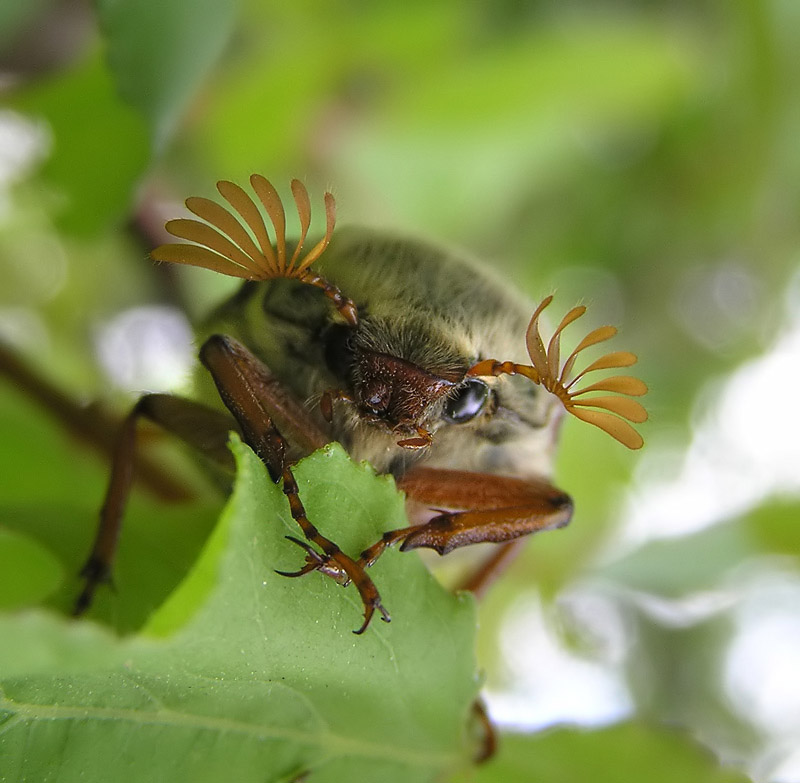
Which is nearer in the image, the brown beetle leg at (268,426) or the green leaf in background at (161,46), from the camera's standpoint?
the brown beetle leg at (268,426)

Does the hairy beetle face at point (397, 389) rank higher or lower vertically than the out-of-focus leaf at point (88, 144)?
higher

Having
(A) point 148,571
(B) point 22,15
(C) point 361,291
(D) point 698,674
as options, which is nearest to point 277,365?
(C) point 361,291

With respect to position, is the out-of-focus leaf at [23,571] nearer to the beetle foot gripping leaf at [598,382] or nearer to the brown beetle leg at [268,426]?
the brown beetle leg at [268,426]

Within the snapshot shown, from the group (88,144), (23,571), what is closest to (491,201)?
(88,144)

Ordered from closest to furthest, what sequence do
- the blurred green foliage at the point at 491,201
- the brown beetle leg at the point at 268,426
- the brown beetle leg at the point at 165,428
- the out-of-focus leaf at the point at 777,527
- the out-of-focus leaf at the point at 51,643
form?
the out-of-focus leaf at the point at 51,643, the brown beetle leg at the point at 268,426, the brown beetle leg at the point at 165,428, the blurred green foliage at the point at 491,201, the out-of-focus leaf at the point at 777,527

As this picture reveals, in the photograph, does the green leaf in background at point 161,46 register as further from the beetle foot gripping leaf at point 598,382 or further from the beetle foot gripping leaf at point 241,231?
the beetle foot gripping leaf at point 598,382

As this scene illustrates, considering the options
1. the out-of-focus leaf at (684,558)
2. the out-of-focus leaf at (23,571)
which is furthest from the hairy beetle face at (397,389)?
the out-of-focus leaf at (684,558)

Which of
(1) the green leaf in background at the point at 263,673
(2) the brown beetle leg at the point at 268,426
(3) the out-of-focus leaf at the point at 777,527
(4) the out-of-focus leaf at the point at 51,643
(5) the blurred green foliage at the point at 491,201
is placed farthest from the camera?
(3) the out-of-focus leaf at the point at 777,527

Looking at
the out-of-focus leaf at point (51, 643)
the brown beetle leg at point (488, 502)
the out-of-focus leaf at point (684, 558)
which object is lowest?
the out-of-focus leaf at point (684, 558)

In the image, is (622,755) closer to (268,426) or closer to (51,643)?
(268,426)
